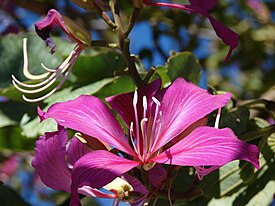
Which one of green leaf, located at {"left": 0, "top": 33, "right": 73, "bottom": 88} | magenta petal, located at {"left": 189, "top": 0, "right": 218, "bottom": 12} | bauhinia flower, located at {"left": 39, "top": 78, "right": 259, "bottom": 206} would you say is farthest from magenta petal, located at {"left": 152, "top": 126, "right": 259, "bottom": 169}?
green leaf, located at {"left": 0, "top": 33, "right": 73, "bottom": 88}

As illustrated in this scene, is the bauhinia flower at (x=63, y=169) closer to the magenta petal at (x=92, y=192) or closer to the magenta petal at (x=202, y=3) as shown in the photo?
the magenta petal at (x=92, y=192)

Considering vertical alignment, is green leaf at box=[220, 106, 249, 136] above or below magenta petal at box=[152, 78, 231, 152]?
below

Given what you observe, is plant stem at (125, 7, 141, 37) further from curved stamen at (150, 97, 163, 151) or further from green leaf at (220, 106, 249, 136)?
green leaf at (220, 106, 249, 136)

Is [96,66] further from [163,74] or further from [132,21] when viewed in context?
[132,21]

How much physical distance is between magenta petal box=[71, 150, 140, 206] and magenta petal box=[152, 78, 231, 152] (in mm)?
77

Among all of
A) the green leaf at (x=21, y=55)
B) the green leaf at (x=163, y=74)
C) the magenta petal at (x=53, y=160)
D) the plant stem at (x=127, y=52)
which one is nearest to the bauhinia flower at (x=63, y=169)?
the magenta petal at (x=53, y=160)

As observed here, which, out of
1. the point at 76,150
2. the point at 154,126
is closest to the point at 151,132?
the point at 154,126

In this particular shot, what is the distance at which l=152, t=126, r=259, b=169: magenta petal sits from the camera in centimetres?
73

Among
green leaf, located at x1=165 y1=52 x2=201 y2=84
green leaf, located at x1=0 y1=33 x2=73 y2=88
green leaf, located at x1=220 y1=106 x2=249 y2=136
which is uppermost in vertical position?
green leaf, located at x1=165 y1=52 x2=201 y2=84

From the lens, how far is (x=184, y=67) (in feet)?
3.40

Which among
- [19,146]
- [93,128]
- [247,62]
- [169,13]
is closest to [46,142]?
[93,128]

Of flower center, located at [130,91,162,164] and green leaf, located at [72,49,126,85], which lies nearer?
flower center, located at [130,91,162,164]

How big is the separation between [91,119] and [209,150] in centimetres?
16

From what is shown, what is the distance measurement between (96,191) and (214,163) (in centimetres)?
18
